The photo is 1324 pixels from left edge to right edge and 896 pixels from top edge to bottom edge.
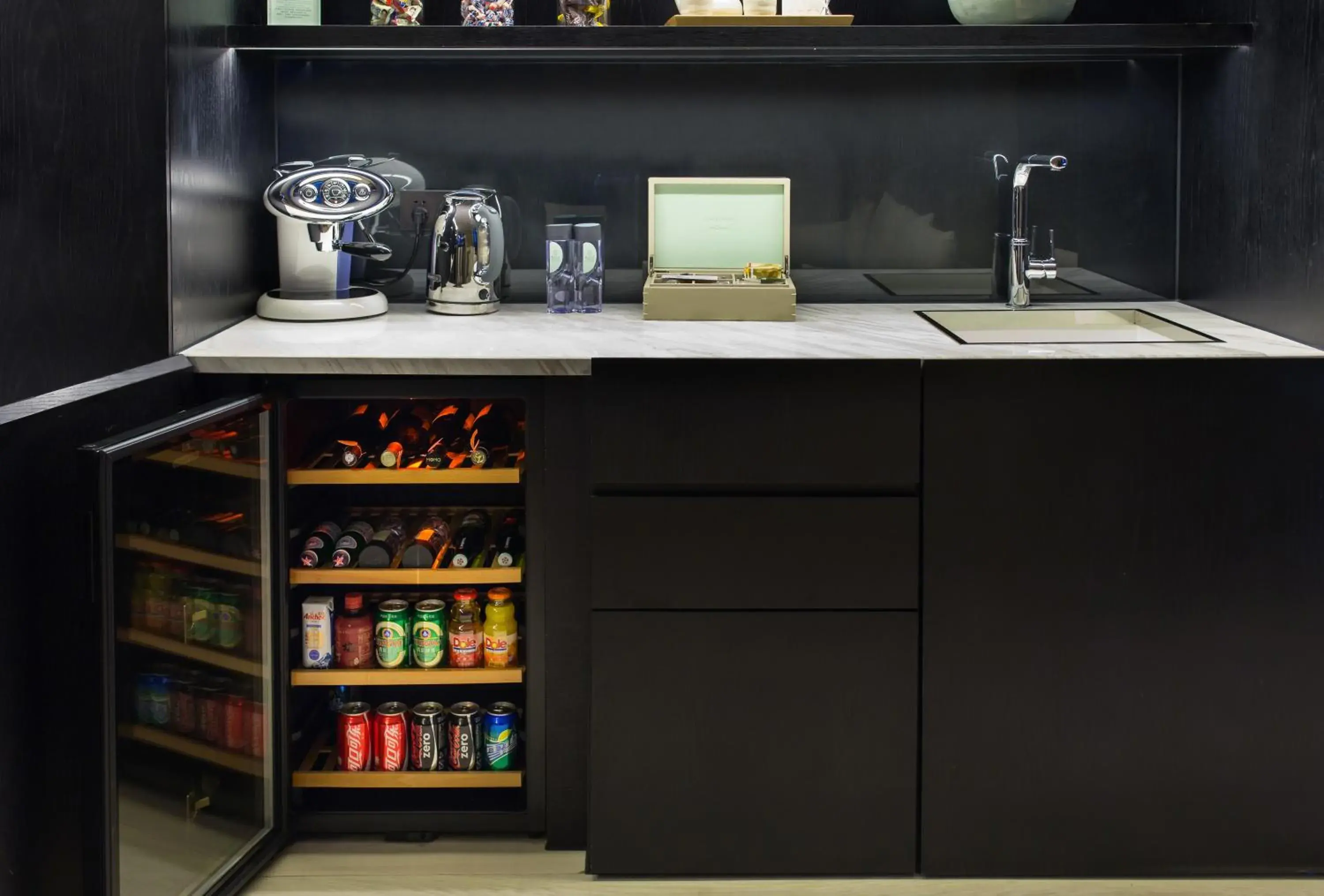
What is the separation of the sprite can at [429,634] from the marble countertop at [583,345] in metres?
0.46

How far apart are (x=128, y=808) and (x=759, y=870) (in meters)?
1.06

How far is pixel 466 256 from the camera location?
2920mm

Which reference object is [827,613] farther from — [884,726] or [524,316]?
[524,316]

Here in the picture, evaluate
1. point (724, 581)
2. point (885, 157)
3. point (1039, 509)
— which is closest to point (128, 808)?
point (724, 581)

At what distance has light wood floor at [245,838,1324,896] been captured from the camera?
2473mm

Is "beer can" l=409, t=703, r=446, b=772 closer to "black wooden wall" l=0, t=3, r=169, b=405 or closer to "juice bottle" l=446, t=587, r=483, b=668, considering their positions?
"juice bottle" l=446, t=587, r=483, b=668

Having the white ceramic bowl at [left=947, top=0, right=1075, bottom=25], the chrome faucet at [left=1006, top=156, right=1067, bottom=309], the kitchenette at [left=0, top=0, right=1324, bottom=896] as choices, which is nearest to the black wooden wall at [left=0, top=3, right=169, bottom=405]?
the kitchenette at [left=0, top=0, right=1324, bottom=896]

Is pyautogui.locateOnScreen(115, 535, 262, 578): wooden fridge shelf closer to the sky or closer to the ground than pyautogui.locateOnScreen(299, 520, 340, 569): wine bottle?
closer to the sky

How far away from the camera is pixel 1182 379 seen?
2385mm

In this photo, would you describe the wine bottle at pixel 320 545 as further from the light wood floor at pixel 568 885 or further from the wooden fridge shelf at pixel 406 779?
the light wood floor at pixel 568 885

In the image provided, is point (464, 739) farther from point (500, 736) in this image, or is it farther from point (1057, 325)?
point (1057, 325)

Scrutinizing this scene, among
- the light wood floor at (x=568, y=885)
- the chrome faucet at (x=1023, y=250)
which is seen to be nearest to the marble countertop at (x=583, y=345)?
the chrome faucet at (x=1023, y=250)

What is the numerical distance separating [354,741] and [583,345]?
0.85m

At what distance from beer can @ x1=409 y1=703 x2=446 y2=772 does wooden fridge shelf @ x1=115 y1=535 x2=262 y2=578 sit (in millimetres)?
417
